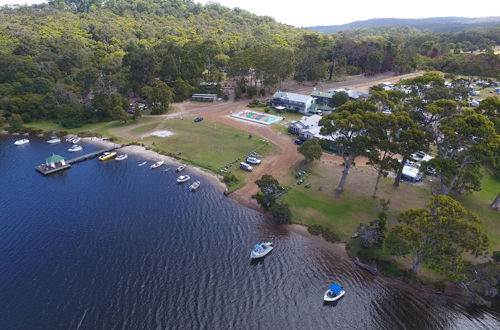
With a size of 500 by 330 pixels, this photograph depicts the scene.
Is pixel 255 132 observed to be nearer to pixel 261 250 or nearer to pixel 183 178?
pixel 183 178

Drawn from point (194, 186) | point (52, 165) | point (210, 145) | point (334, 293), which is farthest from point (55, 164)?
point (334, 293)

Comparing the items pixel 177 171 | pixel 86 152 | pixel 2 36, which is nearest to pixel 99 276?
pixel 177 171

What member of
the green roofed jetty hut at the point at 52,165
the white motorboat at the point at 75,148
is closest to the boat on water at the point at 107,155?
the green roofed jetty hut at the point at 52,165

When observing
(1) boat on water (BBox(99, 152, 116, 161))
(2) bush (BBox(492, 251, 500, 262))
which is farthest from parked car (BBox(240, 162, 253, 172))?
(2) bush (BBox(492, 251, 500, 262))

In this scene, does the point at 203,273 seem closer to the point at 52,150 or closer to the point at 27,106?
the point at 52,150

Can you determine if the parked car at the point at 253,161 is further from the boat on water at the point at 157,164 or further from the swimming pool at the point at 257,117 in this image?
the swimming pool at the point at 257,117

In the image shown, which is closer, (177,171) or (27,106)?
(177,171)

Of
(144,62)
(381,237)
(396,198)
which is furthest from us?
(144,62)
